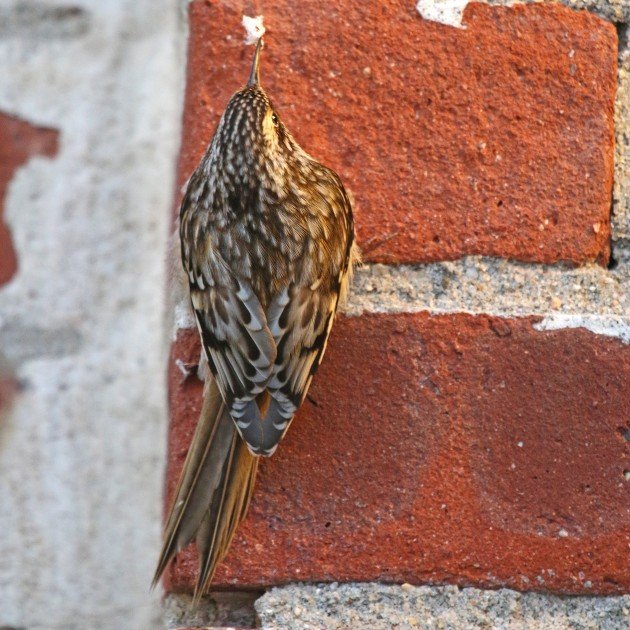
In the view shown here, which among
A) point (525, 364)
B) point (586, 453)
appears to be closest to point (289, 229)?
point (525, 364)

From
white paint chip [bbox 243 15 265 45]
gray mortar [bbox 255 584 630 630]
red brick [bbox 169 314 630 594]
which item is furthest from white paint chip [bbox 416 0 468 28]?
gray mortar [bbox 255 584 630 630]

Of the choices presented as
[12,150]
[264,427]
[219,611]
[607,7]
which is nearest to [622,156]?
[607,7]

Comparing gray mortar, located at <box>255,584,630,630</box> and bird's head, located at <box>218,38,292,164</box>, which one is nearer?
gray mortar, located at <box>255,584,630,630</box>

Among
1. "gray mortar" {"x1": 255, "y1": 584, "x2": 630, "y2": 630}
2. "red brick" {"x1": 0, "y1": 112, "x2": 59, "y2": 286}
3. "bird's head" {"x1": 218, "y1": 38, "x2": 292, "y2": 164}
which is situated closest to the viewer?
"gray mortar" {"x1": 255, "y1": 584, "x2": 630, "y2": 630}

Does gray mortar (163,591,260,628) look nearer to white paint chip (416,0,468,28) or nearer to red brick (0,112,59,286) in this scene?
red brick (0,112,59,286)

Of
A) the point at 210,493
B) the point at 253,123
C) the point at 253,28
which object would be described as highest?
the point at 253,28

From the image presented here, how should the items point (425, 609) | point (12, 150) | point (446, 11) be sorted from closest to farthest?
point (425, 609)
point (446, 11)
point (12, 150)

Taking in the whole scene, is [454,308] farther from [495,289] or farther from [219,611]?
[219,611]
